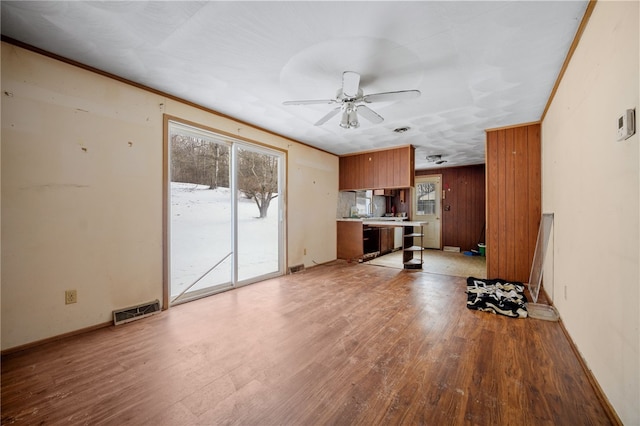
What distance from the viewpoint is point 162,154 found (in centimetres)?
304

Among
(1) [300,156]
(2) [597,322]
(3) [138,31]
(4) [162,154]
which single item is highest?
(3) [138,31]

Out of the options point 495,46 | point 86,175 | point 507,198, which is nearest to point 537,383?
point 495,46

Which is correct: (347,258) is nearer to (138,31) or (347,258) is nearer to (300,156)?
(300,156)

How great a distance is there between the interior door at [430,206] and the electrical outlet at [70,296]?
24.0 ft

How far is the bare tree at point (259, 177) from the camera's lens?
4052 mm

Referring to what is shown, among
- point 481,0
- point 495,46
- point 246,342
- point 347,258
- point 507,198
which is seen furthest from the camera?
point 347,258

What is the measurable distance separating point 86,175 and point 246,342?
2163 millimetres

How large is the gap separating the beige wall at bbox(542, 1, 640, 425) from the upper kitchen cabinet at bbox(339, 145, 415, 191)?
9.30 feet

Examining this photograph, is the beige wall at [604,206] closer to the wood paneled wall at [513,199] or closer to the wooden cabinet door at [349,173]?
the wood paneled wall at [513,199]

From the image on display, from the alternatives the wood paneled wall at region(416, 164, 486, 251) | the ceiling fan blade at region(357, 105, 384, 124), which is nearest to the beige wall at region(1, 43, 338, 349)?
the ceiling fan blade at region(357, 105, 384, 124)

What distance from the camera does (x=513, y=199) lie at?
4.00 metres

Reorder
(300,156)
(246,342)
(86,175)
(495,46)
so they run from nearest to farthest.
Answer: (495,46)
(246,342)
(86,175)
(300,156)

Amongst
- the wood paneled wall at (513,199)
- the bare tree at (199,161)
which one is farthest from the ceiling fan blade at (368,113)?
the wood paneled wall at (513,199)

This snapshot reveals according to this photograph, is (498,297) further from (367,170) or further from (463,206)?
(463,206)
